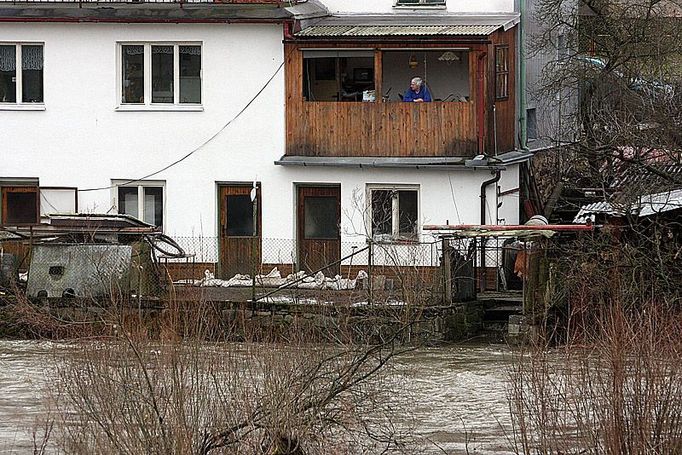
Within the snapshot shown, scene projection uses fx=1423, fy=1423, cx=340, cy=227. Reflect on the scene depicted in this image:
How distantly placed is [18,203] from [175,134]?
4.03 metres

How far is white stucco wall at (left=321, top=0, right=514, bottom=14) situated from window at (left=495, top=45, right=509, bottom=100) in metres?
0.95

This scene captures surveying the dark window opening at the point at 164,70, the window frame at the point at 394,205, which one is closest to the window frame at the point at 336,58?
the window frame at the point at 394,205

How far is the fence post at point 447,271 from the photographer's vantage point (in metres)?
27.4

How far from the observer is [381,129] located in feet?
102

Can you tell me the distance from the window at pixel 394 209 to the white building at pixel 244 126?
0.03 meters

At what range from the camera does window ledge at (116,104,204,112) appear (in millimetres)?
31734

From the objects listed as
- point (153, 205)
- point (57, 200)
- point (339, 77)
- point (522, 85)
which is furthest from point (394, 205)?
point (57, 200)

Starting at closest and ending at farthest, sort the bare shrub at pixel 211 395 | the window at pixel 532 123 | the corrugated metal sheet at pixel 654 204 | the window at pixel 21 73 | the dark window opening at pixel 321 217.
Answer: the bare shrub at pixel 211 395
the corrugated metal sheet at pixel 654 204
the dark window opening at pixel 321 217
the window at pixel 21 73
the window at pixel 532 123

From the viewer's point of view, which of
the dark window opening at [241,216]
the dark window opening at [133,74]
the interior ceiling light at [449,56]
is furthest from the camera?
the interior ceiling light at [449,56]

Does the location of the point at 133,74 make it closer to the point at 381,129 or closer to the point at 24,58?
the point at 24,58

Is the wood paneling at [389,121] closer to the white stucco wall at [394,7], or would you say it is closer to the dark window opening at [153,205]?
the white stucco wall at [394,7]

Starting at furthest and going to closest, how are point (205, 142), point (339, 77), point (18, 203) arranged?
point (339, 77) < point (18, 203) < point (205, 142)

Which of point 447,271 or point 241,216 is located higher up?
point 241,216

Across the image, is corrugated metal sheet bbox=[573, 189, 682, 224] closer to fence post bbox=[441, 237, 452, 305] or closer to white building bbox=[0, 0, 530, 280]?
fence post bbox=[441, 237, 452, 305]
